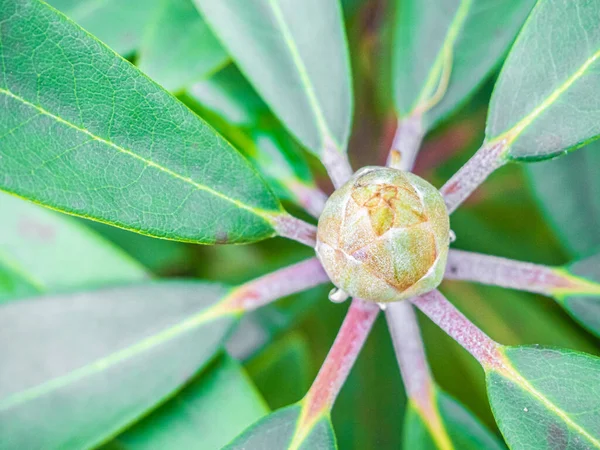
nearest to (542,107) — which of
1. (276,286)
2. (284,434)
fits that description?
(276,286)

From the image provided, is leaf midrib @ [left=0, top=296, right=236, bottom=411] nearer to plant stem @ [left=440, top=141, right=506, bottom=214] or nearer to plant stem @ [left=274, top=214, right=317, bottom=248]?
plant stem @ [left=274, top=214, right=317, bottom=248]

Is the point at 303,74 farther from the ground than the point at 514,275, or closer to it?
farther from the ground

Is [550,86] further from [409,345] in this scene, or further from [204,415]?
[204,415]

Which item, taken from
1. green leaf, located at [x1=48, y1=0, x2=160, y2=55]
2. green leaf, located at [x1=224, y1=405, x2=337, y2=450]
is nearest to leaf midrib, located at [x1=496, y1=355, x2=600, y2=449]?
green leaf, located at [x1=224, y1=405, x2=337, y2=450]

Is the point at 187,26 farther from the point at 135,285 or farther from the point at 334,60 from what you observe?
the point at 135,285

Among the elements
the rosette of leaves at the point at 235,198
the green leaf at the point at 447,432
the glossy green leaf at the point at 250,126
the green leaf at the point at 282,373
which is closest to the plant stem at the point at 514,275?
the rosette of leaves at the point at 235,198

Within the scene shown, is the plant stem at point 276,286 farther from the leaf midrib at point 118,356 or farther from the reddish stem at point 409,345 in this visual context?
the reddish stem at point 409,345

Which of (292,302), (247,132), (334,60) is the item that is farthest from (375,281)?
(292,302)
